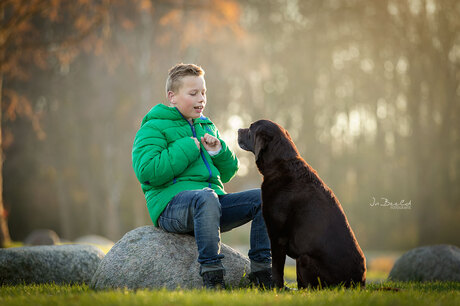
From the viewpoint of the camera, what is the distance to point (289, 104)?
25359mm

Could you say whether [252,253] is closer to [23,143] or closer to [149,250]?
[149,250]

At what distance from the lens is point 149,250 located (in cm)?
531

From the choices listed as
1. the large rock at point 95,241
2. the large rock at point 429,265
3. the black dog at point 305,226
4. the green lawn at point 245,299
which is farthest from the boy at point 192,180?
the large rock at point 95,241

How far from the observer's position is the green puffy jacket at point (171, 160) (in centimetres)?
500

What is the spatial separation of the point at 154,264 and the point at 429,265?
18.5ft

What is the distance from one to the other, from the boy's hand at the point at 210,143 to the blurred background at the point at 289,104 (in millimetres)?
12872

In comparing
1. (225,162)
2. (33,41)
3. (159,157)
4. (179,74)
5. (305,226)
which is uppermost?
(33,41)

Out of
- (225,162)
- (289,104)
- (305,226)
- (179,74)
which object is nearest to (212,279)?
(305,226)

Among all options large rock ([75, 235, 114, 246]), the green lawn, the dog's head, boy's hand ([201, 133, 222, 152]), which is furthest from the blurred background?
the green lawn

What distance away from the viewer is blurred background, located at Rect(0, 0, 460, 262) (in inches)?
816

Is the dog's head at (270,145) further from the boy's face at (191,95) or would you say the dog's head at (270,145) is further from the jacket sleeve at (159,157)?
the boy's face at (191,95)

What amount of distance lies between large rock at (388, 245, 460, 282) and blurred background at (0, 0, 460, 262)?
1089 cm

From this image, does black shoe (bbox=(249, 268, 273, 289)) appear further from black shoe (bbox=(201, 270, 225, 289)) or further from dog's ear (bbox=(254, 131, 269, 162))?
dog's ear (bbox=(254, 131, 269, 162))

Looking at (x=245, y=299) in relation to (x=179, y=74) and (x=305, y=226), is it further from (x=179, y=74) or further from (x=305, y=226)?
(x=179, y=74)
